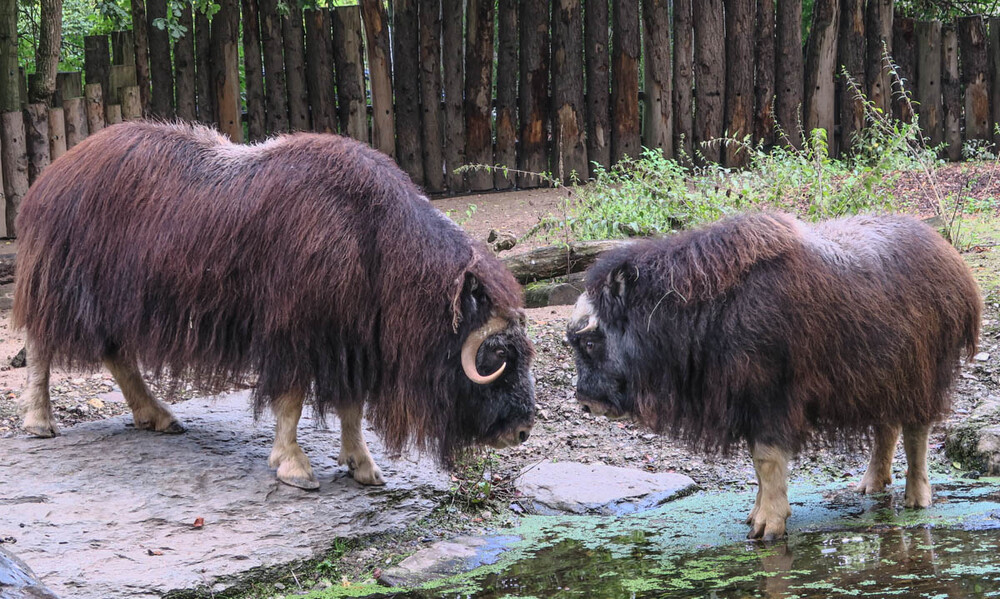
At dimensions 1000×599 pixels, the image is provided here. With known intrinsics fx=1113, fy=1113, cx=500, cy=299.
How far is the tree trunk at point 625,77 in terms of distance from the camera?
11.6 metres

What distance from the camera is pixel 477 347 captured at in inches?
181

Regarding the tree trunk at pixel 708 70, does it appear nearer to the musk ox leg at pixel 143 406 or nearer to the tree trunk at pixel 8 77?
the tree trunk at pixel 8 77

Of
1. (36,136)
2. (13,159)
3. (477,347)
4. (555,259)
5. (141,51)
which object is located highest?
(141,51)

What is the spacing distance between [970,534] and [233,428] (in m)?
3.47

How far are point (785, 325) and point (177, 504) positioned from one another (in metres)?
2.57

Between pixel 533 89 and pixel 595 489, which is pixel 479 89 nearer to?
pixel 533 89

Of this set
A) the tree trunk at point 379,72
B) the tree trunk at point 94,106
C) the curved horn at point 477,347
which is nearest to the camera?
the curved horn at point 477,347

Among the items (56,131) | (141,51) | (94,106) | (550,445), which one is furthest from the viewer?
(141,51)

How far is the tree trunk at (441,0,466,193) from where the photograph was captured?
11.4m

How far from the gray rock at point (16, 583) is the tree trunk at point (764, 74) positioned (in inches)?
388

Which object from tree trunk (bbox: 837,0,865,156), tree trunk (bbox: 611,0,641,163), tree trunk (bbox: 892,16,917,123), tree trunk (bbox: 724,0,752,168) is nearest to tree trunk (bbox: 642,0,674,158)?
tree trunk (bbox: 611,0,641,163)

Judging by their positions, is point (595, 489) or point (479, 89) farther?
point (479, 89)

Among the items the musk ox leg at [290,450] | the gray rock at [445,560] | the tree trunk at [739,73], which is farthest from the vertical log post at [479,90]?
the gray rock at [445,560]

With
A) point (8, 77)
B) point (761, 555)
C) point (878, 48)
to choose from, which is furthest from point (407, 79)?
point (761, 555)
